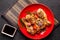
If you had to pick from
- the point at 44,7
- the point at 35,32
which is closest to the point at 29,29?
the point at 35,32

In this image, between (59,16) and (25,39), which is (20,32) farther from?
(59,16)

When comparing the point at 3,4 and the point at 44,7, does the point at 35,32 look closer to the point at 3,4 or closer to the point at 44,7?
the point at 44,7

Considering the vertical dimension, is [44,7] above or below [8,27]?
above

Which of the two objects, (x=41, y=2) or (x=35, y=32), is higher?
(x=41, y=2)

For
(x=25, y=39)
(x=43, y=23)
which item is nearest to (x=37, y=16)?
(x=43, y=23)

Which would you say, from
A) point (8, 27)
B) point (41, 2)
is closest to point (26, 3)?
point (41, 2)

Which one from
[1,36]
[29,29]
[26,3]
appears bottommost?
[1,36]

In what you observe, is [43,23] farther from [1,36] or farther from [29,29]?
[1,36]
